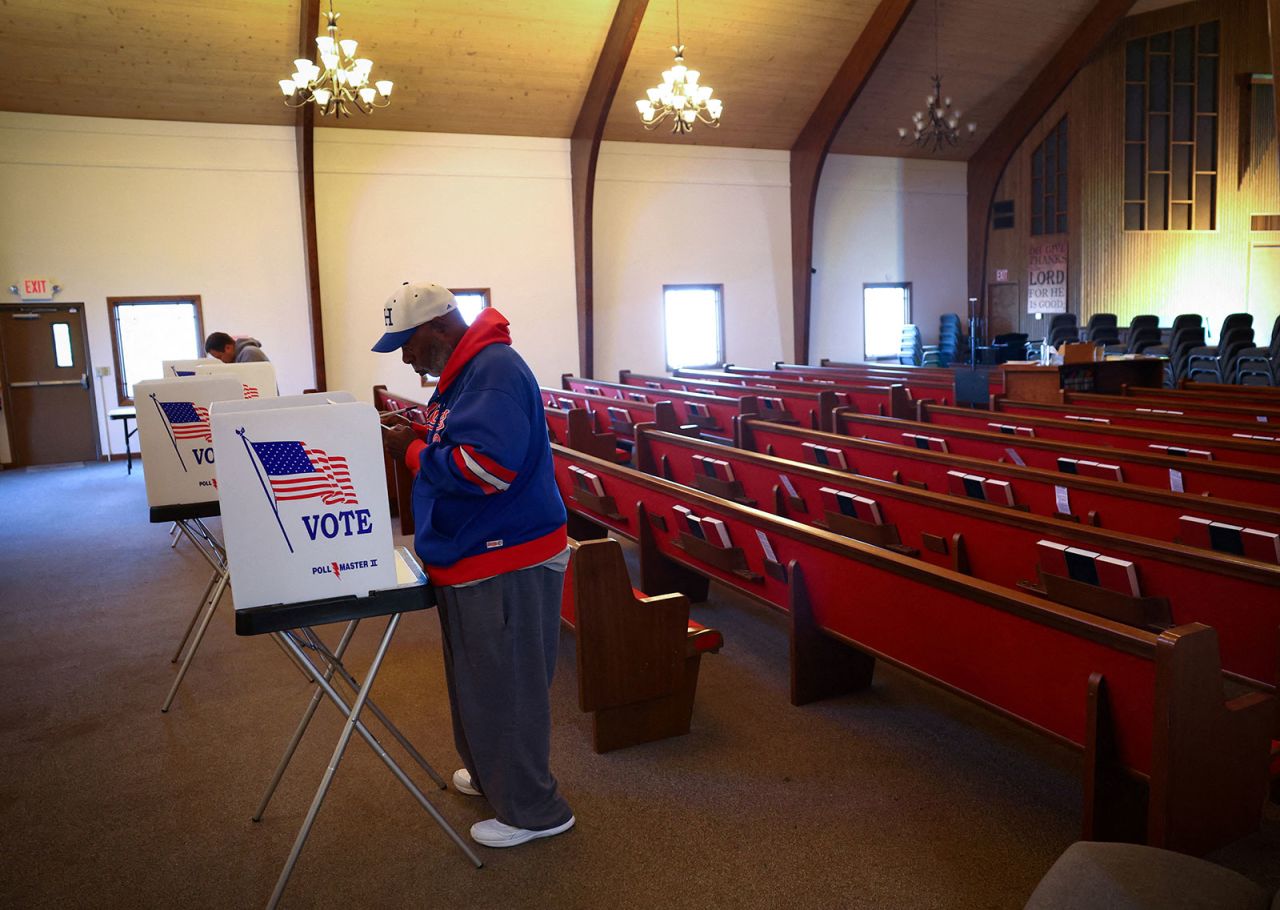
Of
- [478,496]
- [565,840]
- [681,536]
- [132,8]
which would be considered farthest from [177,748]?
[132,8]

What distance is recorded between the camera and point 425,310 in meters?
2.22

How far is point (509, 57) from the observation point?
10047mm

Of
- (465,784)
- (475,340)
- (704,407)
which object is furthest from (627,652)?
(704,407)

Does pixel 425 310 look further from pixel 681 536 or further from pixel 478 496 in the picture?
pixel 681 536

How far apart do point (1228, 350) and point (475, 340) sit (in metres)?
10.7

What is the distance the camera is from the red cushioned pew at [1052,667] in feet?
6.30

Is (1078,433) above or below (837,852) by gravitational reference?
above

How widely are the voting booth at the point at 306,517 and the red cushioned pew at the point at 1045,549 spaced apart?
1917 millimetres

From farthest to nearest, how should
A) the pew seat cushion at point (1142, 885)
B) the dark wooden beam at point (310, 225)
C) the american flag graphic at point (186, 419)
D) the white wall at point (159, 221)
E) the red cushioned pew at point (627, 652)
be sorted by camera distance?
the dark wooden beam at point (310, 225) → the white wall at point (159, 221) → the american flag graphic at point (186, 419) → the red cushioned pew at point (627, 652) → the pew seat cushion at point (1142, 885)

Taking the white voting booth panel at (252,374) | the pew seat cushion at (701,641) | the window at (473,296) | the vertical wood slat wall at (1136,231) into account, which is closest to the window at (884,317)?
the vertical wood slat wall at (1136,231)

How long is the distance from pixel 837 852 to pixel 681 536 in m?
1.64

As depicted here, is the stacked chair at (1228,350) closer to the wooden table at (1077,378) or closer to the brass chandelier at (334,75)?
the wooden table at (1077,378)

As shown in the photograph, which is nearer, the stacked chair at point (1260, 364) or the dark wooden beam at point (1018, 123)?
the stacked chair at point (1260, 364)

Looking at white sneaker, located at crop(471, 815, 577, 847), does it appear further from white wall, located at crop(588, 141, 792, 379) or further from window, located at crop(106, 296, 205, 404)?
white wall, located at crop(588, 141, 792, 379)
